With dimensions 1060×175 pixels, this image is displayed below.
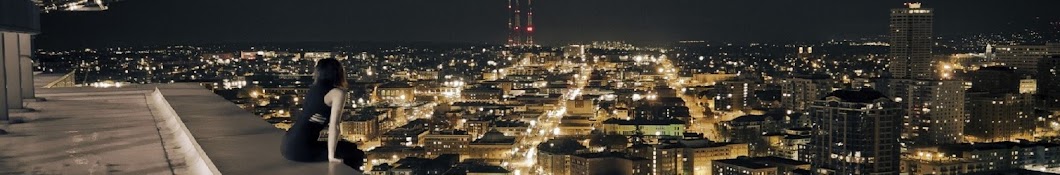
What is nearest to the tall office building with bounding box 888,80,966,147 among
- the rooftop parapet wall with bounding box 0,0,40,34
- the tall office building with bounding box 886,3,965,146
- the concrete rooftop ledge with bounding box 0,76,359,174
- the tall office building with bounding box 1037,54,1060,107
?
the tall office building with bounding box 886,3,965,146

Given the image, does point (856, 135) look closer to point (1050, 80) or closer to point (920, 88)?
point (920, 88)

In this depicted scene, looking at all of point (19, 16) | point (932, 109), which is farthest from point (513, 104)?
point (19, 16)

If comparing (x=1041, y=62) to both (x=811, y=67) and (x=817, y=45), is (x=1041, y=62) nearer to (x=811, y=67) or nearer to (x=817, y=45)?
(x=811, y=67)

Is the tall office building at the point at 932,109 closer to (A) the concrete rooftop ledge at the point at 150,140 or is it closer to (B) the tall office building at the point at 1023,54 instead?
(B) the tall office building at the point at 1023,54

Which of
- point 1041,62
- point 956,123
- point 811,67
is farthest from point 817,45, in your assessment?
point 956,123

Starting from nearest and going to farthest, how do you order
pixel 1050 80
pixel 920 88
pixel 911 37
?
pixel 920 88, pixel 1050 80, pixel 911 37

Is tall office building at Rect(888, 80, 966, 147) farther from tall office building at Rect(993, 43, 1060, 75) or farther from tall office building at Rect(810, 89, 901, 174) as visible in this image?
tall office building at Rect(993, 43, 1060, 75)
